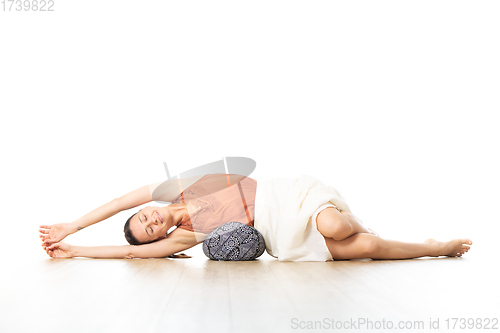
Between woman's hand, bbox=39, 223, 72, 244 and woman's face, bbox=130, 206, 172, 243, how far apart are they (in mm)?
354

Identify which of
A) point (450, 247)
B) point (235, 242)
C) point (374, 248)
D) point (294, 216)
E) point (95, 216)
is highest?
point (95, 216)

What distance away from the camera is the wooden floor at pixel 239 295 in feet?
3.55

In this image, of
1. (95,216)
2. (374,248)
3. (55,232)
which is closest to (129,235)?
(95,216)

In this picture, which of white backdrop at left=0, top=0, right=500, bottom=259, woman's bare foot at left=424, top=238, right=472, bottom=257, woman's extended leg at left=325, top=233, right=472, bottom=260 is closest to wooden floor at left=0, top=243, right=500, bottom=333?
woman's extended leg at left=325, top=233, right=472, bottom=260

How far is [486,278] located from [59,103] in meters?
3.00

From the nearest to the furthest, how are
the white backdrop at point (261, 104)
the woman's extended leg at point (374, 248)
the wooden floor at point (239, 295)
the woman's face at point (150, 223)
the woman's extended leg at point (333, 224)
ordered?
the wooden floor at point (239, 295) < the woman's extended leg at point (333, 224) < the woman's extended leg at point (374, 248) < the woman's face at point (150, 223) < the white backdrop at point (261, 104)

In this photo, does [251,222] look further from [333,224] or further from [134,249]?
[134,249]

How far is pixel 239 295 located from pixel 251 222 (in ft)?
3.29

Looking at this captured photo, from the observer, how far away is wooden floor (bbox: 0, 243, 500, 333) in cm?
108

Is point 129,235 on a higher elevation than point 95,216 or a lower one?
lower

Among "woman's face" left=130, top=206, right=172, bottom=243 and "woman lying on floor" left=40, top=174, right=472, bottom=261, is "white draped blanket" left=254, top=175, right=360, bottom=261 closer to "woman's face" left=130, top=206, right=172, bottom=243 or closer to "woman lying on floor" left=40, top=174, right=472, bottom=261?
"woman lying on floor" left=40, top=174, right=472, bottom=261

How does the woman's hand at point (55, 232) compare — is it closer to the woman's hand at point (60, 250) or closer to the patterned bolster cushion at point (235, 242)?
the woman's hand at point (60, 250)

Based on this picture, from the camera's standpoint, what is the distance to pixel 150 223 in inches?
89.5

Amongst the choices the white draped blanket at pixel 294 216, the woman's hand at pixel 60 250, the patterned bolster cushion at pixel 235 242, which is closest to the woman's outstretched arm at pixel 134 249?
the woman's hand at pixel 60 250
